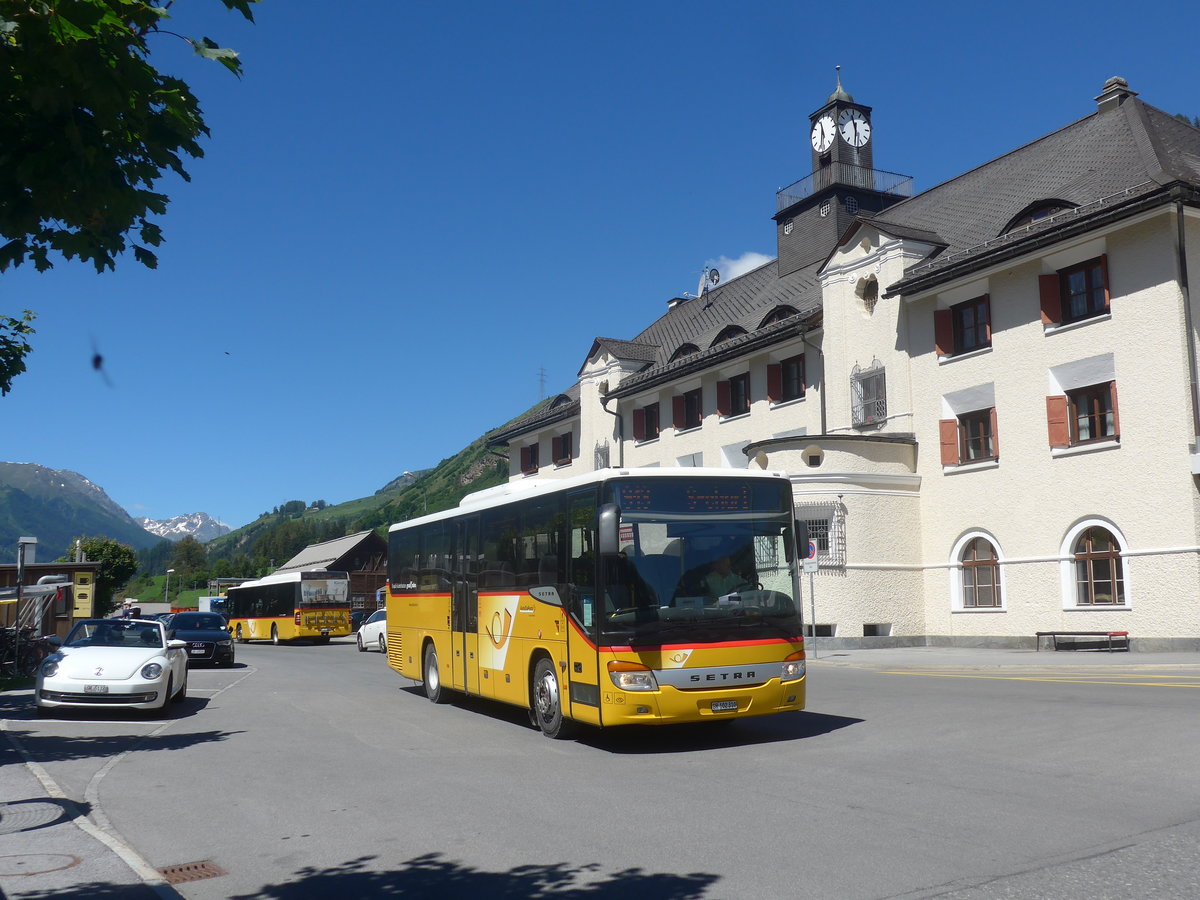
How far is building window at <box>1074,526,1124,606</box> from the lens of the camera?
992 inches

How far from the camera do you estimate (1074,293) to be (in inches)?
1041

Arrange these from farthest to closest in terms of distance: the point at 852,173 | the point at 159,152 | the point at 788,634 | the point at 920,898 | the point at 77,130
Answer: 1. the point at 852,173
2. the point at 788,634
3. the point at 920,898
4. the point at 159,152
5. the point at 77,130

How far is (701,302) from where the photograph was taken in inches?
1907

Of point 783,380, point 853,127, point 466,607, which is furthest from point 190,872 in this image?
point 853,127

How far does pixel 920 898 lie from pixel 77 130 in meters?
5.12

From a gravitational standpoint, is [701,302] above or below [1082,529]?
above

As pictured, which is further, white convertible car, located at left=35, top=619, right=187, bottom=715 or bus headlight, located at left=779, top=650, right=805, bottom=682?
white convertible car, located at left=35, top=619, right=187, bottom=715

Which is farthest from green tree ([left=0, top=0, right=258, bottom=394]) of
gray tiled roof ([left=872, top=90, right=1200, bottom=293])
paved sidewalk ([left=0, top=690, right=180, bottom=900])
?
gray tiled roof ([left=872, top=90, right=1200, bottom=293])

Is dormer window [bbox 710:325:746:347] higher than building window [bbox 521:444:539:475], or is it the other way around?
dormer window [bbox 710:325:746:347]

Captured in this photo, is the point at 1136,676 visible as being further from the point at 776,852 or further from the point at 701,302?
the point at 701,302

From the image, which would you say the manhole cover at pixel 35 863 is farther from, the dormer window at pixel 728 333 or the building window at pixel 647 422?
the building window at pixel 647 422

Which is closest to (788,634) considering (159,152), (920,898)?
(920,898)

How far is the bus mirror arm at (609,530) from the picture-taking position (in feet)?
34.2

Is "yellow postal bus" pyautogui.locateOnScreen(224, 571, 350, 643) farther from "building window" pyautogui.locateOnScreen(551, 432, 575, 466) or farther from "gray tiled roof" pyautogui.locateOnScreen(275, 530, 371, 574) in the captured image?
"gray tiled roof" pyautogui.locateOnScreen(275, 530, 371, 574)
